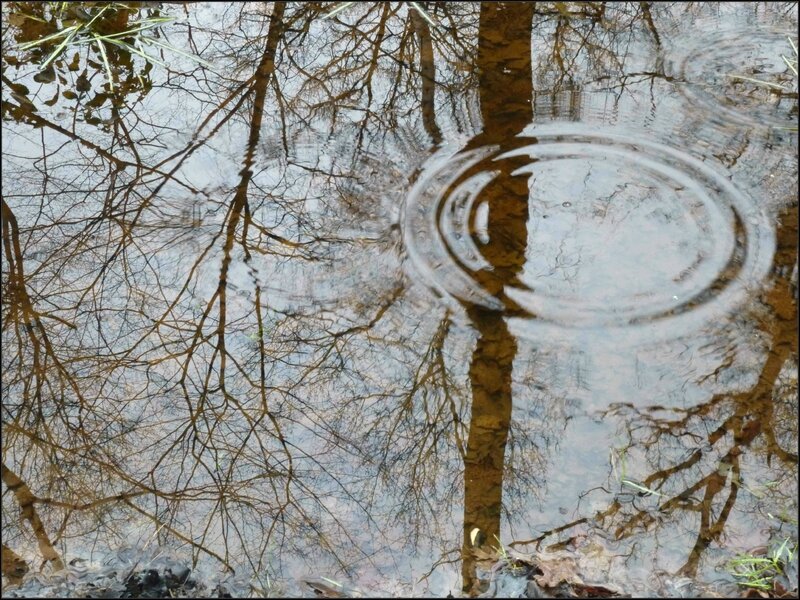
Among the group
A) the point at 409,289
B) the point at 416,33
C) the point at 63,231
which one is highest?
the point at 416,33

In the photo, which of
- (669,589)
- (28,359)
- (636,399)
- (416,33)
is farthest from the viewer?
(416,33)

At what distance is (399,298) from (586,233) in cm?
103

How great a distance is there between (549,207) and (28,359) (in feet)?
8.50

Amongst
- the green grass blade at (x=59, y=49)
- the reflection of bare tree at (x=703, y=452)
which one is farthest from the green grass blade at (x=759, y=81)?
the green grass blade at (x=59, y=49)

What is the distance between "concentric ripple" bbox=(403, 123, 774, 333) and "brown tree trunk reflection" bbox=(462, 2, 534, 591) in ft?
0.04

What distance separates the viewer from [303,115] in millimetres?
4840

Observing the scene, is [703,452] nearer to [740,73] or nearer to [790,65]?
[740,73]

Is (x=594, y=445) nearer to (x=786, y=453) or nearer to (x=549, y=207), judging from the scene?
(x=786, y=453)

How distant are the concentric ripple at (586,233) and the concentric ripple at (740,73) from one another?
603 millimetres

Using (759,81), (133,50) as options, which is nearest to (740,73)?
(759,81)

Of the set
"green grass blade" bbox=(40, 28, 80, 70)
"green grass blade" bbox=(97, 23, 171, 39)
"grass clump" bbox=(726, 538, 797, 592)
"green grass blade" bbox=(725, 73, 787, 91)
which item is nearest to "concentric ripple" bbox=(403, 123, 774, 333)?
"green grass blade" bbox=(725, 73, 787, 91)

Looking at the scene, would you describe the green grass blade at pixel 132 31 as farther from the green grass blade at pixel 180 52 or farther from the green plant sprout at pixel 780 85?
the green plant sprout at pixel 780 85

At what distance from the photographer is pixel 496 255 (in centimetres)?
400

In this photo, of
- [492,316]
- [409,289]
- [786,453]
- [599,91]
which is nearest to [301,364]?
[409,289]
